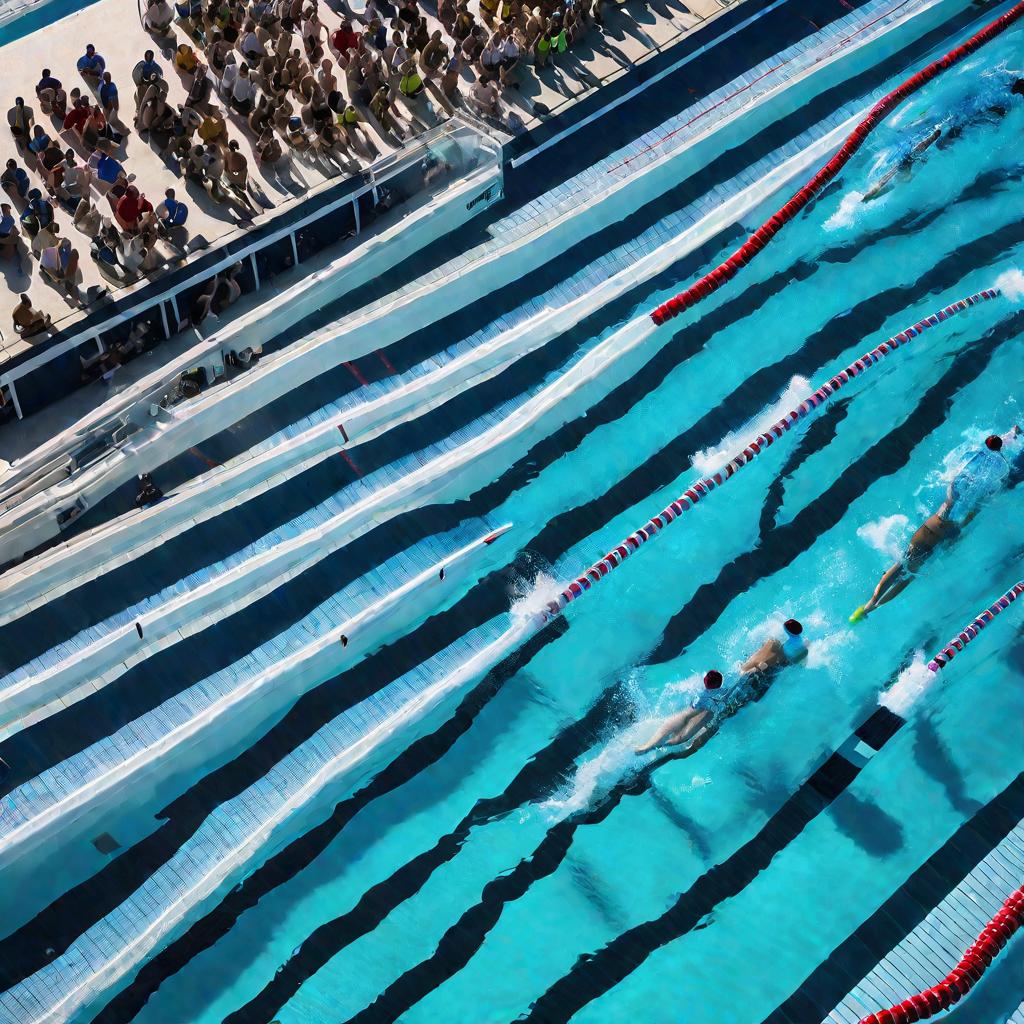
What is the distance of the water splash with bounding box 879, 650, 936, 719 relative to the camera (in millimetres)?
13789

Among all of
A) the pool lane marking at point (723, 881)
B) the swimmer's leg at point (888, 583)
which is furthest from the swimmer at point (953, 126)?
the pool lane marking at point (723, 881)

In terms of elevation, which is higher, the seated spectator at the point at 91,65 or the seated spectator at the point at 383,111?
the seated spectator at the point at 91,65

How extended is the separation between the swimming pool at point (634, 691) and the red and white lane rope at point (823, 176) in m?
0.18

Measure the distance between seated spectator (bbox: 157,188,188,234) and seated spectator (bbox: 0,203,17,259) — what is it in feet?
4.28

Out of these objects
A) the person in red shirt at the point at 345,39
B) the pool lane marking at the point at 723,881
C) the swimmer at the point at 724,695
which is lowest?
the pool lane marking at the point at 723,881

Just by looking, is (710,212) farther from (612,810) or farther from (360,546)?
(612,810)

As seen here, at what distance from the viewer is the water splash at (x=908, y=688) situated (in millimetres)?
13789

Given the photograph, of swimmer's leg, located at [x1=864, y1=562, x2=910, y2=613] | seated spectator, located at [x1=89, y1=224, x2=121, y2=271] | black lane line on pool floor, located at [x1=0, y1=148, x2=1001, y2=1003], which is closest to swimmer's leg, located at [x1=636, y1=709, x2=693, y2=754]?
black lane line on pool floor, located at [x1=0, y1=148, x2=1001, y2=1003]

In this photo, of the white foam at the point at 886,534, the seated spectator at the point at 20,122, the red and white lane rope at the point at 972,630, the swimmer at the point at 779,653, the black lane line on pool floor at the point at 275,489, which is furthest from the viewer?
the seated spectator at the point at 20,122

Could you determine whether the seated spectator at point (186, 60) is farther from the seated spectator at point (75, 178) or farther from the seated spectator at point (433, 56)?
the seated spectator at point (433, 56)

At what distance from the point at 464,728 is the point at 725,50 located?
9.12 m

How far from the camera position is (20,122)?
1501 cm

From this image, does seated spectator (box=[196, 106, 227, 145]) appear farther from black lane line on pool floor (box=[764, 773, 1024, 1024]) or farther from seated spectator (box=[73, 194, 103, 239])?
black lane line on pool floor (box=[764, 773, 1024, 1024])

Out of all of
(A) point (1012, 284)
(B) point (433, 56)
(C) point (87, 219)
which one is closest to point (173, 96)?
(C) point (87, 219)
